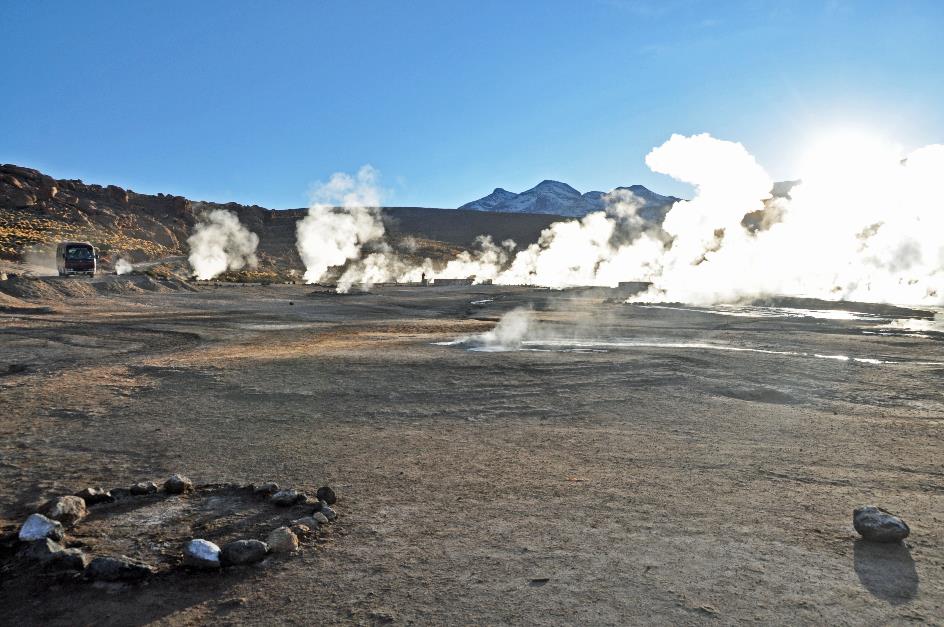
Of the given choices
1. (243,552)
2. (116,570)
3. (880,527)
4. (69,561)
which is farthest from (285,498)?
(880,527)

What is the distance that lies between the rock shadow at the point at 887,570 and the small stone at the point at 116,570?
16.7ft

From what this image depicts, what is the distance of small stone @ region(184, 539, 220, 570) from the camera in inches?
178

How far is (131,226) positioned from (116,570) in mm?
98704

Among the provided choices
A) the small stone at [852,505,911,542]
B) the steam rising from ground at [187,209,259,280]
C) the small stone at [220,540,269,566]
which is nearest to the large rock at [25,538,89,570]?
the small stone at [220,540,269,566]

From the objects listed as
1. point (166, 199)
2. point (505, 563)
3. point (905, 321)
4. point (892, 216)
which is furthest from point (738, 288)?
point (166, 199)

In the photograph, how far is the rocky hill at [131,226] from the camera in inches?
2724

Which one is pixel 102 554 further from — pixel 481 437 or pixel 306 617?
pixel 481 437

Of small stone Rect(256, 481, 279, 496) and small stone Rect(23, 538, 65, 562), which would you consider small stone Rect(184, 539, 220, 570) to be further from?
small stone Rect(256, 481, 279, 496)

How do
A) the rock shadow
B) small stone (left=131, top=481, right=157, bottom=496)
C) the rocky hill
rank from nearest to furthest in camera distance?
the rock shadow, small stone (left=131, top=481, right=157, bottom=496), the rocky hill

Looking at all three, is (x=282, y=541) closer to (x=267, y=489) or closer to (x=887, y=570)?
(x=267, y=489)

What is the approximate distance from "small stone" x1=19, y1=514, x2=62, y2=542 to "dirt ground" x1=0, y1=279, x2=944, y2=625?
45 cm

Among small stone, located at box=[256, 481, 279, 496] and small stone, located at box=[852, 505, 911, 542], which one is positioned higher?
small stone, located at box=[852, 505, 911, 542]

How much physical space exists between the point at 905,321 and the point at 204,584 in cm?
2992

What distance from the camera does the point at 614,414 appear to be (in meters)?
9.84
